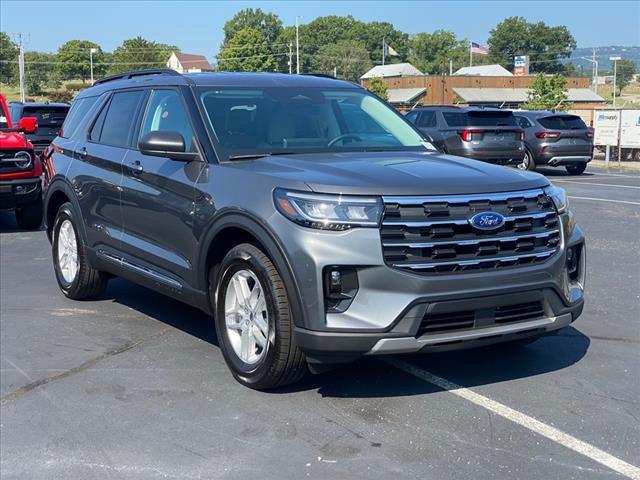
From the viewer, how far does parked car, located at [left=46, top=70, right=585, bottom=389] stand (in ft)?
13.6

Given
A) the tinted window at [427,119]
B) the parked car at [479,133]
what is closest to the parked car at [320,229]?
the parked car at [479,133]

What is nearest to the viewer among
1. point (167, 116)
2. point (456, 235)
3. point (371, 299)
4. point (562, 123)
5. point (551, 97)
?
point (371, 299)

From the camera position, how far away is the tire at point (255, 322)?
172 inches

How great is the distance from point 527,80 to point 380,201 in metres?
89.8

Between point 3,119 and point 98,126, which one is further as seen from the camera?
point 3,119

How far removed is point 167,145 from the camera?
5.09 m

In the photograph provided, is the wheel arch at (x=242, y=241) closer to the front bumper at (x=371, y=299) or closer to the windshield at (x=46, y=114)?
the front bumper at (x=371, y=299)

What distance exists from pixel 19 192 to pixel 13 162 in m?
0.42

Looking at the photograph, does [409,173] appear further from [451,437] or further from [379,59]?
[379,59]

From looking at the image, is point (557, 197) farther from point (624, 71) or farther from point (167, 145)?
point (624, 71)

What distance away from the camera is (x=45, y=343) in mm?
5832

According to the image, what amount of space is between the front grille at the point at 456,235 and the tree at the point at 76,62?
11225cm

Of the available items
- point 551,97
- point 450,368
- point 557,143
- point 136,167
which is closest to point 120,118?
point 136,167

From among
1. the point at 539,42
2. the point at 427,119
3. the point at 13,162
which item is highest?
the point at 539,42
